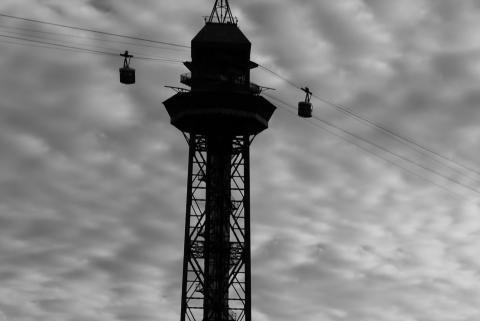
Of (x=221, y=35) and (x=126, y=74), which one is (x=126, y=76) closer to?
(x=126, y=74)

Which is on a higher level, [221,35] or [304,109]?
[221,35]

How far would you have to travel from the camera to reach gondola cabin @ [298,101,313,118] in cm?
11912

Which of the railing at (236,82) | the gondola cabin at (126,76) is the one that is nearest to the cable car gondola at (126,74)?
the gondola cabin at (126,76)

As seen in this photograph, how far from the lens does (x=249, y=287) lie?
13162cm

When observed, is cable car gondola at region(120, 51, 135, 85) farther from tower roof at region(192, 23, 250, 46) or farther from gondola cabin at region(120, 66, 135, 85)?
tower roof at region(192, 23, 250, 46)

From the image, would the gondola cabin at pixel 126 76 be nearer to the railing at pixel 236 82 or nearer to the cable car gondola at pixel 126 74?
the cable car gondola at pixel 126 74

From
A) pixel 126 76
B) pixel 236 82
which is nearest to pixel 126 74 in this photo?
pixel 126 76

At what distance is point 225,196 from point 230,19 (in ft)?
69.7

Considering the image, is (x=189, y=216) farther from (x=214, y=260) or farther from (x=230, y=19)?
(x=230, y=19)

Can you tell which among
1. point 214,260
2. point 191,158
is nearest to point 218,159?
point 191,158

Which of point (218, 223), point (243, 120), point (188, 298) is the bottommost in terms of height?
point (188, 298)

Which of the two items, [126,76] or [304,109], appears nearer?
[126,76]

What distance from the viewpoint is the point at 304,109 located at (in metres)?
119

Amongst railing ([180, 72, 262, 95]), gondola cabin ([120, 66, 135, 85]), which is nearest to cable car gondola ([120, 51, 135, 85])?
gondola cabin ([120, 66, 135, 85])
